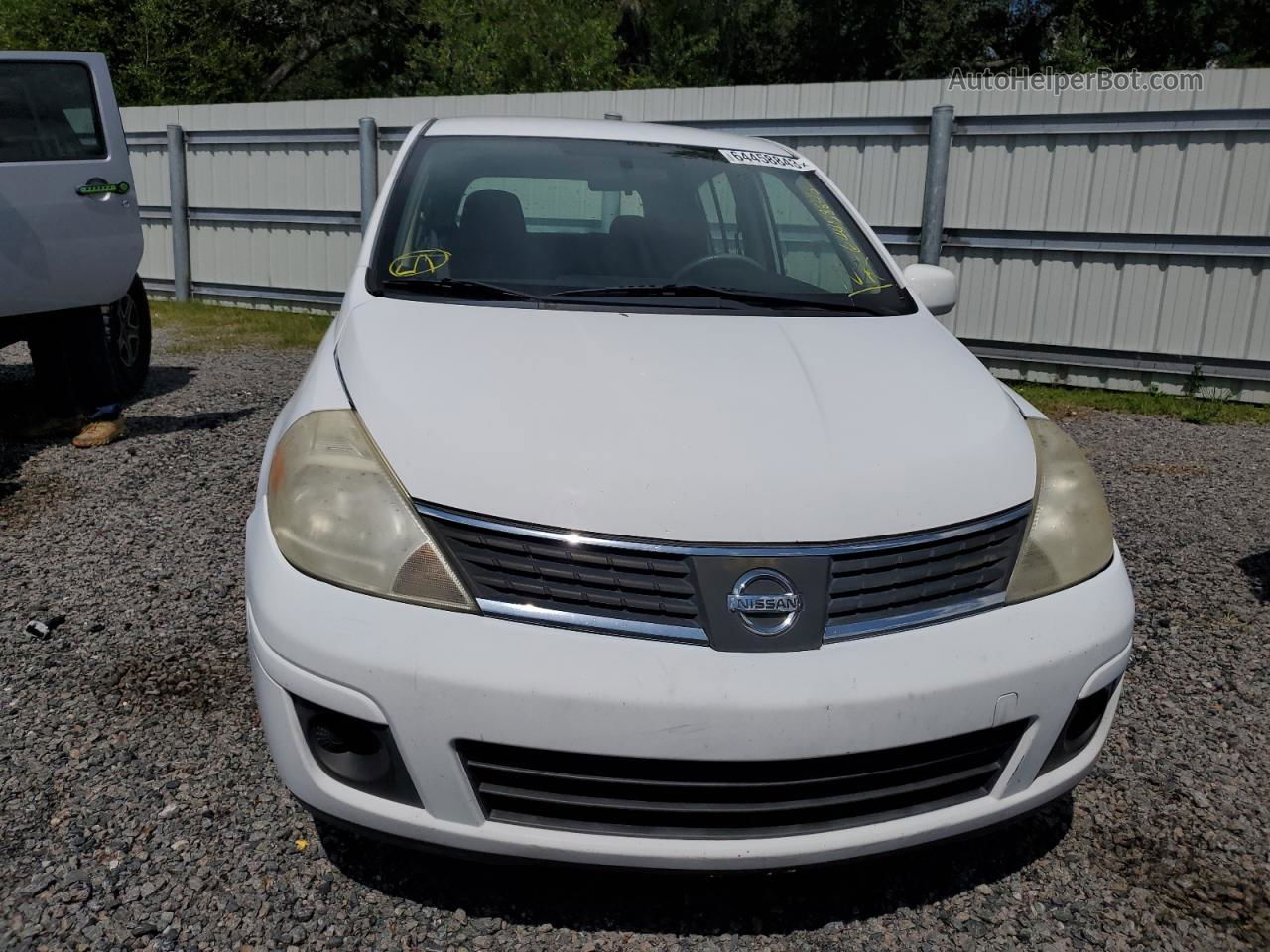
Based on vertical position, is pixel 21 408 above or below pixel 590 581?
below

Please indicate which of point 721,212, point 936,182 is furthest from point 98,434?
point 936,182

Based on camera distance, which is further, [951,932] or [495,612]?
[951,932]

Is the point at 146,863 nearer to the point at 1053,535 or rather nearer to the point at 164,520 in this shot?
the point at 1053,535

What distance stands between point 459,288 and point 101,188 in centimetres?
376

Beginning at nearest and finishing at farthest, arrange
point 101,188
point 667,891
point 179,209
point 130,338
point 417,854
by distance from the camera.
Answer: point 667,891 < point 417,854 < point 101,188 < point 130,338 < point 179,209

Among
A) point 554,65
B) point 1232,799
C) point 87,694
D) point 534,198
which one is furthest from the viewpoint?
point 554,65

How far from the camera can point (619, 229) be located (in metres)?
3.16

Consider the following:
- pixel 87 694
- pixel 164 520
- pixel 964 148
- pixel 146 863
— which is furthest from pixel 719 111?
pixel 146 863

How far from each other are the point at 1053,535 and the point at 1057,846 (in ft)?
2.58

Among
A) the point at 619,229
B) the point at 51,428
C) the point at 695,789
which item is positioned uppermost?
the point at 619,229

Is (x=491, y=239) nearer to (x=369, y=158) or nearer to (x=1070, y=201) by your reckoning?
(x=1070, y=201)

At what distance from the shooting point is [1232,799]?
2.69m

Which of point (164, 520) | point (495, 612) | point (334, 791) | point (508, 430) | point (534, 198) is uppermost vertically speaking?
point (534, 198)

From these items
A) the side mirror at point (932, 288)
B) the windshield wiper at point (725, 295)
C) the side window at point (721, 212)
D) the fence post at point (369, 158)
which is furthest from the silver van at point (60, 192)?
the fence post at point (369, 158)
